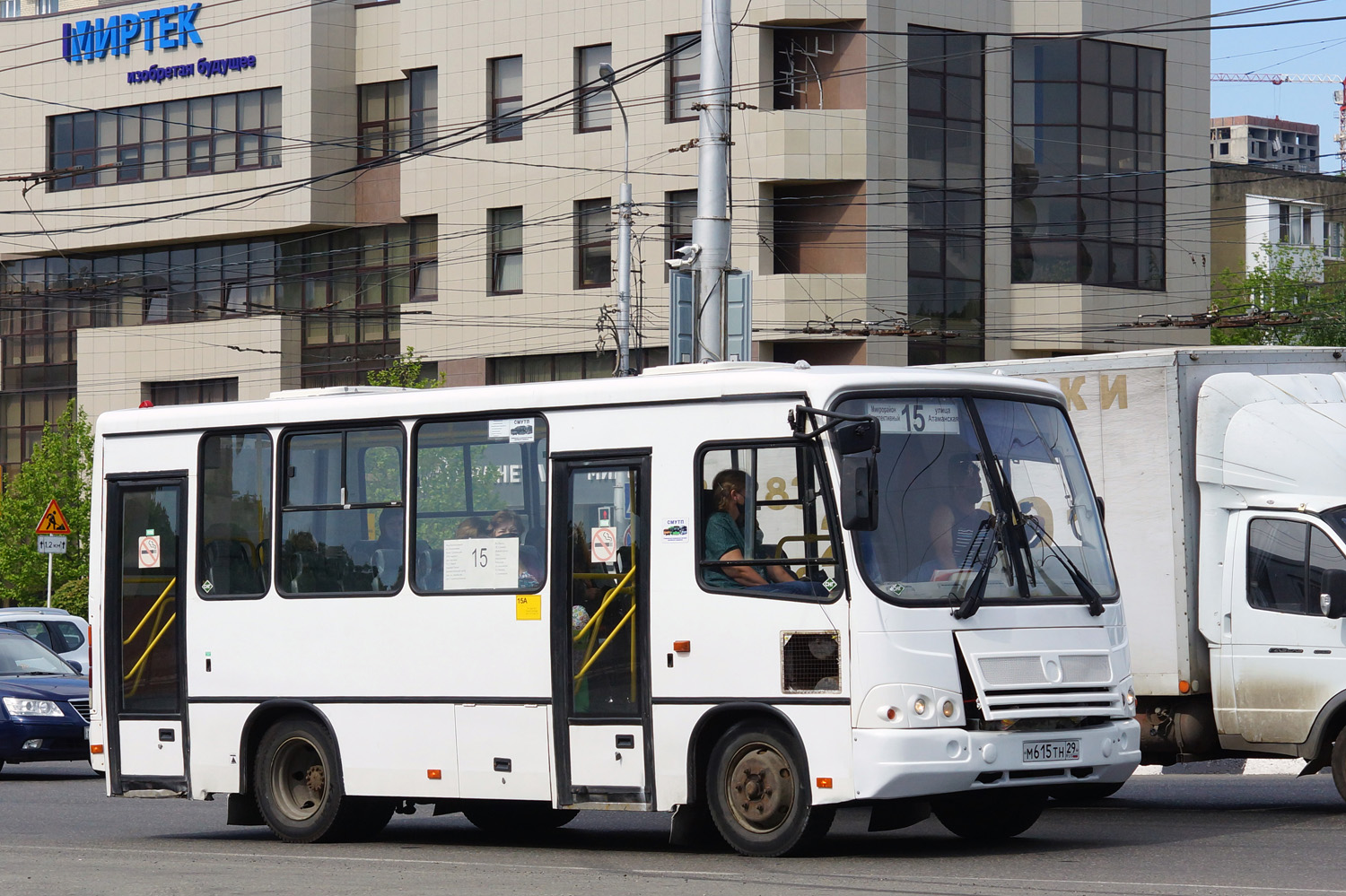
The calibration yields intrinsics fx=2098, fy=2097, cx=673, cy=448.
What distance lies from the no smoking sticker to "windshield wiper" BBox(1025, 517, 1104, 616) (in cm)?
616

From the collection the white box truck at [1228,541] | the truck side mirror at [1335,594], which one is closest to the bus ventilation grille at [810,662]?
the white box truck at [1228,541]

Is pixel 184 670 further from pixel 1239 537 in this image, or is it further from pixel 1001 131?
pixel 1001 131

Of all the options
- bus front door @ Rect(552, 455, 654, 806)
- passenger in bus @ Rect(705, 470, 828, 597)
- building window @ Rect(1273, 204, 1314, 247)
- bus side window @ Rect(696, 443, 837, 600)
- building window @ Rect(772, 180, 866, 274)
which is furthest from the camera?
building window @ Rect(1273, 204, 1314, 247)

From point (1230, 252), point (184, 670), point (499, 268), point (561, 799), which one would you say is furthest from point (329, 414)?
point (1230, 252)

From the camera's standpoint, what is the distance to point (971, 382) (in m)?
11.9

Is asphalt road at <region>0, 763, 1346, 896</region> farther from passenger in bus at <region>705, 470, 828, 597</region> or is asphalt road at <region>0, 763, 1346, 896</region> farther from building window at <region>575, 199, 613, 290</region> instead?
building window at <region>575, 199, 613, 290</region>

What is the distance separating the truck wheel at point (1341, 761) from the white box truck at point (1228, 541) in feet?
0.04

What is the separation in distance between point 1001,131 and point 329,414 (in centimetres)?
3583

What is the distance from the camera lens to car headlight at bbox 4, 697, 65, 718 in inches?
819

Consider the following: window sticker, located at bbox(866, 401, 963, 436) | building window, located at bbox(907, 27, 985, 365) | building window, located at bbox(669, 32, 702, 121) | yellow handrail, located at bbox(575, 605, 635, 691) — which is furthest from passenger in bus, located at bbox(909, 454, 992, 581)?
building window, located at bbox(669, 32, 702, 121)

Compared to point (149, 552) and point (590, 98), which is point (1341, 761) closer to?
point (149, 552)

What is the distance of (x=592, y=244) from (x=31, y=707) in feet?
95.3

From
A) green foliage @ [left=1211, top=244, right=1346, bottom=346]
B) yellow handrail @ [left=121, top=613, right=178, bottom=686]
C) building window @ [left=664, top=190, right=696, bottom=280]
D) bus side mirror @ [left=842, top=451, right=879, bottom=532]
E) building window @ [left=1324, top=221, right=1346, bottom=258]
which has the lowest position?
yellow handrail @ [left=121, top=613, right=178, bottom=686]

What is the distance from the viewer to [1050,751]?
11352 mm
